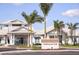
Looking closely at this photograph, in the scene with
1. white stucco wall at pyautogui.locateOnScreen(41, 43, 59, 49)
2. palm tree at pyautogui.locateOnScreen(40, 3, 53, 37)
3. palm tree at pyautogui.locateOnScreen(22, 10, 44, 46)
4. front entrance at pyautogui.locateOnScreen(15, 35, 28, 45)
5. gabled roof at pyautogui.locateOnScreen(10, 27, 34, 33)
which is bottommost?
white stucco wall at pyautogui.locateOnScreen(41, 43, 59, 49)

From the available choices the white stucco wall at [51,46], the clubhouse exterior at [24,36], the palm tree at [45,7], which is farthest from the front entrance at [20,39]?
the palm tree at [45,7]

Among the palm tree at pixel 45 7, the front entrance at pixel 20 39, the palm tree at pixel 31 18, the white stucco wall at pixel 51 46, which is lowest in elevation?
the white stucco wall at pixel 51 46

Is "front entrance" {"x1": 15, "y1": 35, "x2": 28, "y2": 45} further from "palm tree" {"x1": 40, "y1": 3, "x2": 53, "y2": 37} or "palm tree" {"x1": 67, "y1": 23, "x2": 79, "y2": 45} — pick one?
"palm tree" {"x1": 67, "y1": 23, "x2": 79, "y2": 45}

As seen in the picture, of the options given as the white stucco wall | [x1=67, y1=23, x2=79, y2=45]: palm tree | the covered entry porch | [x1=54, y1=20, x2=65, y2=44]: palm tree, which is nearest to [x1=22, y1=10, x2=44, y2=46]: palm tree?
the covered entry porch

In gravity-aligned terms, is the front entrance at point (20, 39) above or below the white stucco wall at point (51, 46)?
above

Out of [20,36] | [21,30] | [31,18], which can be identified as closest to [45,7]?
[31,18]

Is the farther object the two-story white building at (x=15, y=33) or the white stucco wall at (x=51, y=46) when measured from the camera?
the white stucco wall at (x=51, y=46)

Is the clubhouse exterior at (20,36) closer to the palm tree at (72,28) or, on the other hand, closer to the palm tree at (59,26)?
the palm tree at (59,26)

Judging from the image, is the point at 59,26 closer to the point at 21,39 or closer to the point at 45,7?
the point at 45,7

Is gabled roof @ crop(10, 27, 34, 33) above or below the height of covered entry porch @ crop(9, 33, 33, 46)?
above

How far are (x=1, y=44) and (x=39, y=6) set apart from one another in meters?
1.21
